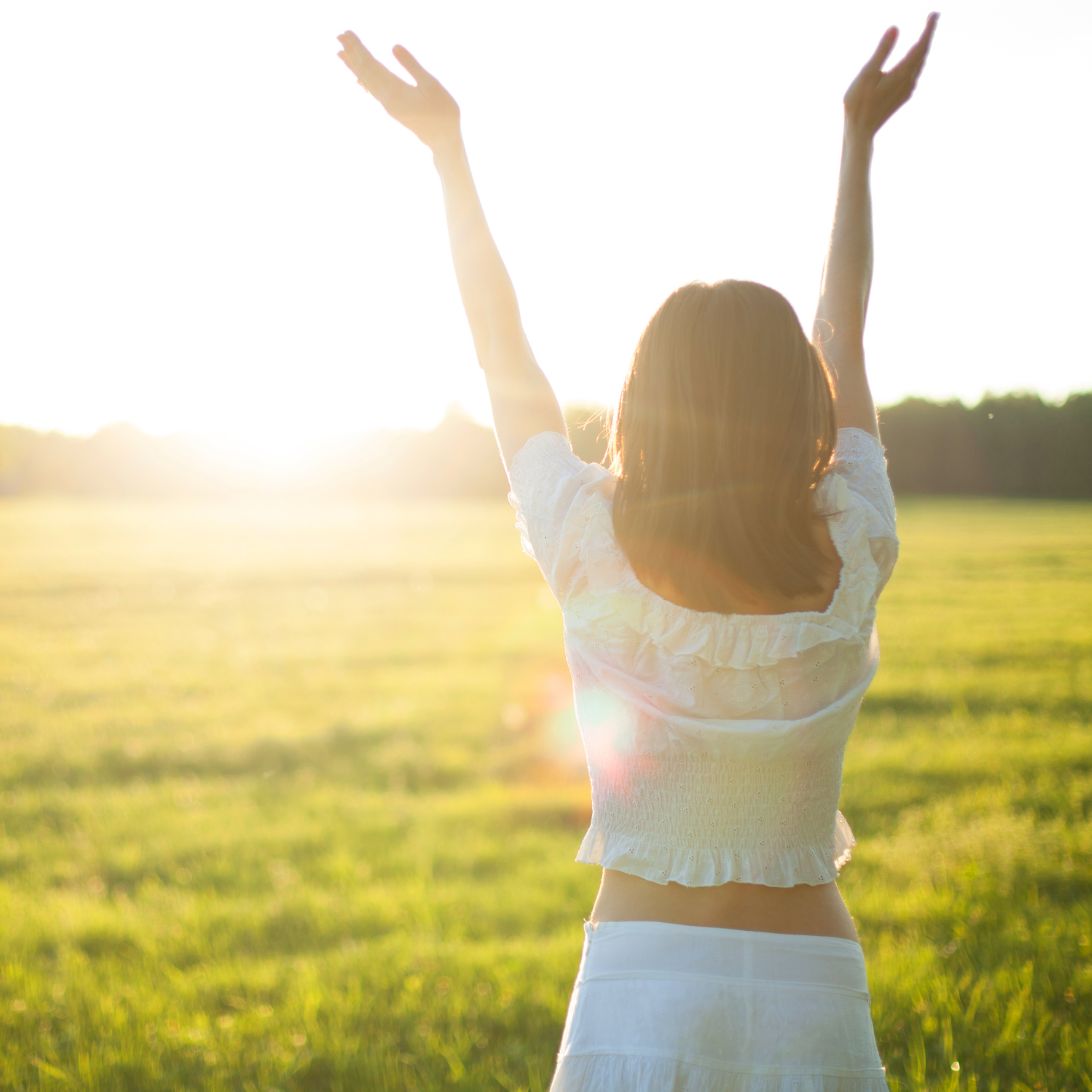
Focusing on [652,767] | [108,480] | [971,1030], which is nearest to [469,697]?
[971,1030]

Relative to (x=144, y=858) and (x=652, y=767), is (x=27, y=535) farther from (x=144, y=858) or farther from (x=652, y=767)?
(x=652, y=767)

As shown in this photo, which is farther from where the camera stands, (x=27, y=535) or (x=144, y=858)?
(x=27, y=535)

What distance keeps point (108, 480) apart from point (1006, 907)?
194ft

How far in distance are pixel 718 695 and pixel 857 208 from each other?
1.19 m

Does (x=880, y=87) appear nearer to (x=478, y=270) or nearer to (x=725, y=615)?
(x=478, y=270)

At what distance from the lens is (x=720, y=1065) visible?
5.80ft

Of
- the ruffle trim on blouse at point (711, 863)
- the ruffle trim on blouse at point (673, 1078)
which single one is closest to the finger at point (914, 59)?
the ruffle trim on blouse at point (711, 863)

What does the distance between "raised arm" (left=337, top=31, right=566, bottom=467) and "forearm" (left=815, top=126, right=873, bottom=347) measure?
2.11ft

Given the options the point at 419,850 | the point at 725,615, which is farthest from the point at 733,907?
the point at 419,850

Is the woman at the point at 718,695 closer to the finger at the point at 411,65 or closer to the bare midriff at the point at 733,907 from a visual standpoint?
the bare midriff at the point at 733,907

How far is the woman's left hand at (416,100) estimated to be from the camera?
2.28 metres

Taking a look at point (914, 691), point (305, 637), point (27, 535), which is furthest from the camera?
point (27, 535)

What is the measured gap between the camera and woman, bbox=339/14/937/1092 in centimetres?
178

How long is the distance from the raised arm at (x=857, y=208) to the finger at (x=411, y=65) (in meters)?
0.92
